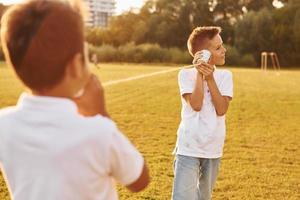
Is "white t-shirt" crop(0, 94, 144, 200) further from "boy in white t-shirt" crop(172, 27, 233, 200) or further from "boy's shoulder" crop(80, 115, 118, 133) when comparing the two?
"boy in white t-shirt" crop(172, 27, 233, 200)

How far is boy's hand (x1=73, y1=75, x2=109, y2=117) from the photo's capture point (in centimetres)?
173

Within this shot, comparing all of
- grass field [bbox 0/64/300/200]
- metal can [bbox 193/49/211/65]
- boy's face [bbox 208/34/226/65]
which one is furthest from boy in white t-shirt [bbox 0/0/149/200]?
grass field [bbox 0/64/300/200]

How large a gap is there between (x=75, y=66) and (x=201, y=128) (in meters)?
2.40

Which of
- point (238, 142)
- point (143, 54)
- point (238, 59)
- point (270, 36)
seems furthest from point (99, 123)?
point (143, 54)

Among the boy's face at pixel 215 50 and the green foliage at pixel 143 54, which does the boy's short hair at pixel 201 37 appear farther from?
the green foliage at pixel 143 54

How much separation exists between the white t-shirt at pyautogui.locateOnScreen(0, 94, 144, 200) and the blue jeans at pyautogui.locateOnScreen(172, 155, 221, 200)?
2.19 m

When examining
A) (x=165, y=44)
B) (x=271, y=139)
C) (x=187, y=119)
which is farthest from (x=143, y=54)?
(x=187, y=119)

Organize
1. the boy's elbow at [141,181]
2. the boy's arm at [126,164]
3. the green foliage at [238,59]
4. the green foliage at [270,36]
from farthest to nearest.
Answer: the green foliage at [270,36] < the green foliage at [238,59] < the boy's elbow at [141,181] < the boy's arm at [126,164]

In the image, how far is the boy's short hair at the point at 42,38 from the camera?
1.56 meters

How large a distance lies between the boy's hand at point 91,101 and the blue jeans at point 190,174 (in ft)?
7.47

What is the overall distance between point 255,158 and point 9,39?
6.93m

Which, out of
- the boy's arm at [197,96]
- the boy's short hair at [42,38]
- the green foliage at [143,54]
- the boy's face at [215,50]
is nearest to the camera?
the boy's short hair at [42,38]

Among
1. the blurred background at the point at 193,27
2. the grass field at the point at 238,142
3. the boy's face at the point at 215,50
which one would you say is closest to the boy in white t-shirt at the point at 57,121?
the boy's face at the point at 215,50

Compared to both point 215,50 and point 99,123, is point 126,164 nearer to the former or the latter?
point 99,123
